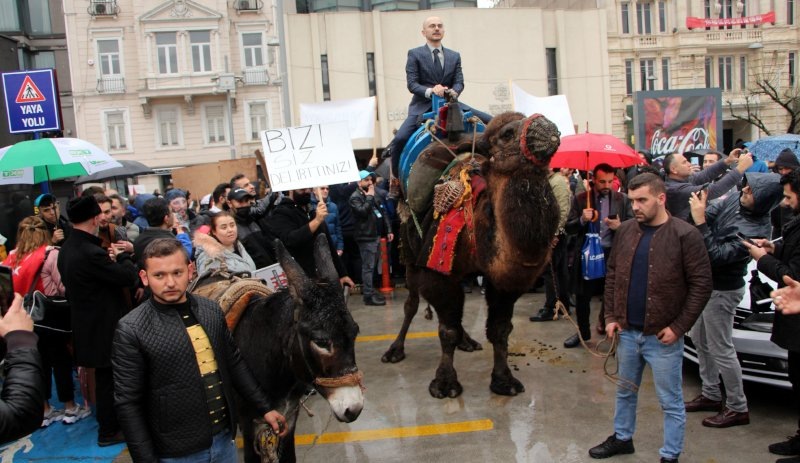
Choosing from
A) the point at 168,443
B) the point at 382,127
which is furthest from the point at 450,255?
the point at 382,127

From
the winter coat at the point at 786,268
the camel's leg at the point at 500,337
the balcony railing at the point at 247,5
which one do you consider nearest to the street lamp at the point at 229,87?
the balcony railing at the point at 247,5

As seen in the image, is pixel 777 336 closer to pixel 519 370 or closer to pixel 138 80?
pixel 519 370

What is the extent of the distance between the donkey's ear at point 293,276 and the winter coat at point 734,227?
3.09 metres

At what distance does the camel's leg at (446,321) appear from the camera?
5465 mm

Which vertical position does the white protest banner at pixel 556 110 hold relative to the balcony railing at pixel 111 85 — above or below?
below

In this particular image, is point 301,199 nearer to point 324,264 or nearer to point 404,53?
point 324,264

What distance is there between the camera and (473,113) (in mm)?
6344

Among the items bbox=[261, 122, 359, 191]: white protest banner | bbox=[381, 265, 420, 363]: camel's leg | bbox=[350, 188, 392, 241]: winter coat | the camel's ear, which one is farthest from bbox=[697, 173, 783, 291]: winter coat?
bbox=[350, 188, 392, 241]: winter coat

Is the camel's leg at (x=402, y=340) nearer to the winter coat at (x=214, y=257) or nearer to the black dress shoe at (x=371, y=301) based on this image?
the winter coat at (x=214, y=257)

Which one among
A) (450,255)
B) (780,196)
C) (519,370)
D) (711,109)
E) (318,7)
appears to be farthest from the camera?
(318,7)

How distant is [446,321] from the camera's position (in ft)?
18.2

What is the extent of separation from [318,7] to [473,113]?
2874 cm

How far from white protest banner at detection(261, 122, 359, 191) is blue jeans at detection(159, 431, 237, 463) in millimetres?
3419

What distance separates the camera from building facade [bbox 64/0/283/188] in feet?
93.7
